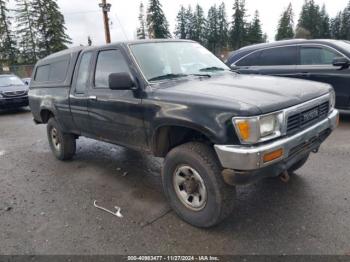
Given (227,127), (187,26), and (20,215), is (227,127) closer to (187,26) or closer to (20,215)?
(20,215)

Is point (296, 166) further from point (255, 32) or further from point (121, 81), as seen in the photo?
point (255, 32)

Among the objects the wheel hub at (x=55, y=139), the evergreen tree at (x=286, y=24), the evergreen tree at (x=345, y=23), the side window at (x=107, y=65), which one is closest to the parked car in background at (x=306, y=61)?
the side window at (x=107, y=65)

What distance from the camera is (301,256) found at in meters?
2.60

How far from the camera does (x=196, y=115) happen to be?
9.10 feet

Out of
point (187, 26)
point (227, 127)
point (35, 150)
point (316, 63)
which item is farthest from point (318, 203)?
point (187, 26)

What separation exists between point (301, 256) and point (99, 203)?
2359 mm

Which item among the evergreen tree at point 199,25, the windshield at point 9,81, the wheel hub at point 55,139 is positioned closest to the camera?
the wheel hub at point 55,139

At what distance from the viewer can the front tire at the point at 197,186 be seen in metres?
2.83

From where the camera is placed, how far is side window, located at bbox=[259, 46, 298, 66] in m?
7.10

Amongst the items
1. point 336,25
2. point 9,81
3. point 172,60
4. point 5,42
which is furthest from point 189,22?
point 172,60

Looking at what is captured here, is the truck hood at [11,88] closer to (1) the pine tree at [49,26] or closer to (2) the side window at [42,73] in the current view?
(2) the side window at [42,73]

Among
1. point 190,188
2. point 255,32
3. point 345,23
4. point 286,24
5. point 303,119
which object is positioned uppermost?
point 286,24

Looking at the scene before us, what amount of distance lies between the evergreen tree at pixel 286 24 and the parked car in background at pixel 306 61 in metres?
71.2

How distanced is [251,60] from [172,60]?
4.48 meters
